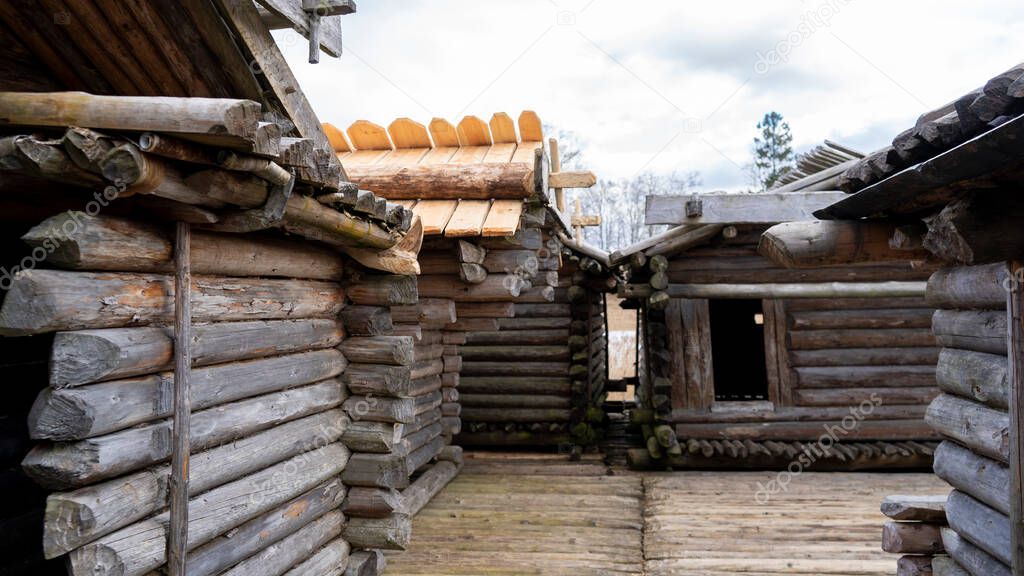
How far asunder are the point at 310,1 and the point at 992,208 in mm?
3682

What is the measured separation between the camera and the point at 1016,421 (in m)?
3.11

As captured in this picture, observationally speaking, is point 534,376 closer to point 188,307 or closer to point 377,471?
point 377,471

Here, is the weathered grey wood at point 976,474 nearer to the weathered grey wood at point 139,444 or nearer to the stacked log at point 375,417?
the stacked log at point 375,417

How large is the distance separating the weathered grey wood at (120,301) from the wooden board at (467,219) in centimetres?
229

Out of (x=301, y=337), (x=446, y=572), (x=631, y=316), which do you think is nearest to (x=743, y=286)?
(x=446, y=572)

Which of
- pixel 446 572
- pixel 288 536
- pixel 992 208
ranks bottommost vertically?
pixel 446 572

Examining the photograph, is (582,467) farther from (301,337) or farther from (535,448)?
(301,337)

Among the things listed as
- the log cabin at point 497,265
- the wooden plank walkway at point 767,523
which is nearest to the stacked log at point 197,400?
the log cabin at point 497,265

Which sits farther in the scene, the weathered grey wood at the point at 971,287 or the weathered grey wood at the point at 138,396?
the weathered grey wood at the point at 971,287

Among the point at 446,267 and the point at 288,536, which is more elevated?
the point at 446,267

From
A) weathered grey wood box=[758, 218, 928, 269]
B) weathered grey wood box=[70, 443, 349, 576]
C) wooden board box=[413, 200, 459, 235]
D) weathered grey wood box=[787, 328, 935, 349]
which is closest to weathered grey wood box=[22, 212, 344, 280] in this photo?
weathered grey wood box=[70, 443, 349, 576]

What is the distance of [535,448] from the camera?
12203mm

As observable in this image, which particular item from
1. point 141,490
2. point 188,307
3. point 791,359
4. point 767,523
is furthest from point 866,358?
point 141,490

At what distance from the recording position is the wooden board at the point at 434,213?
652 centimetres
